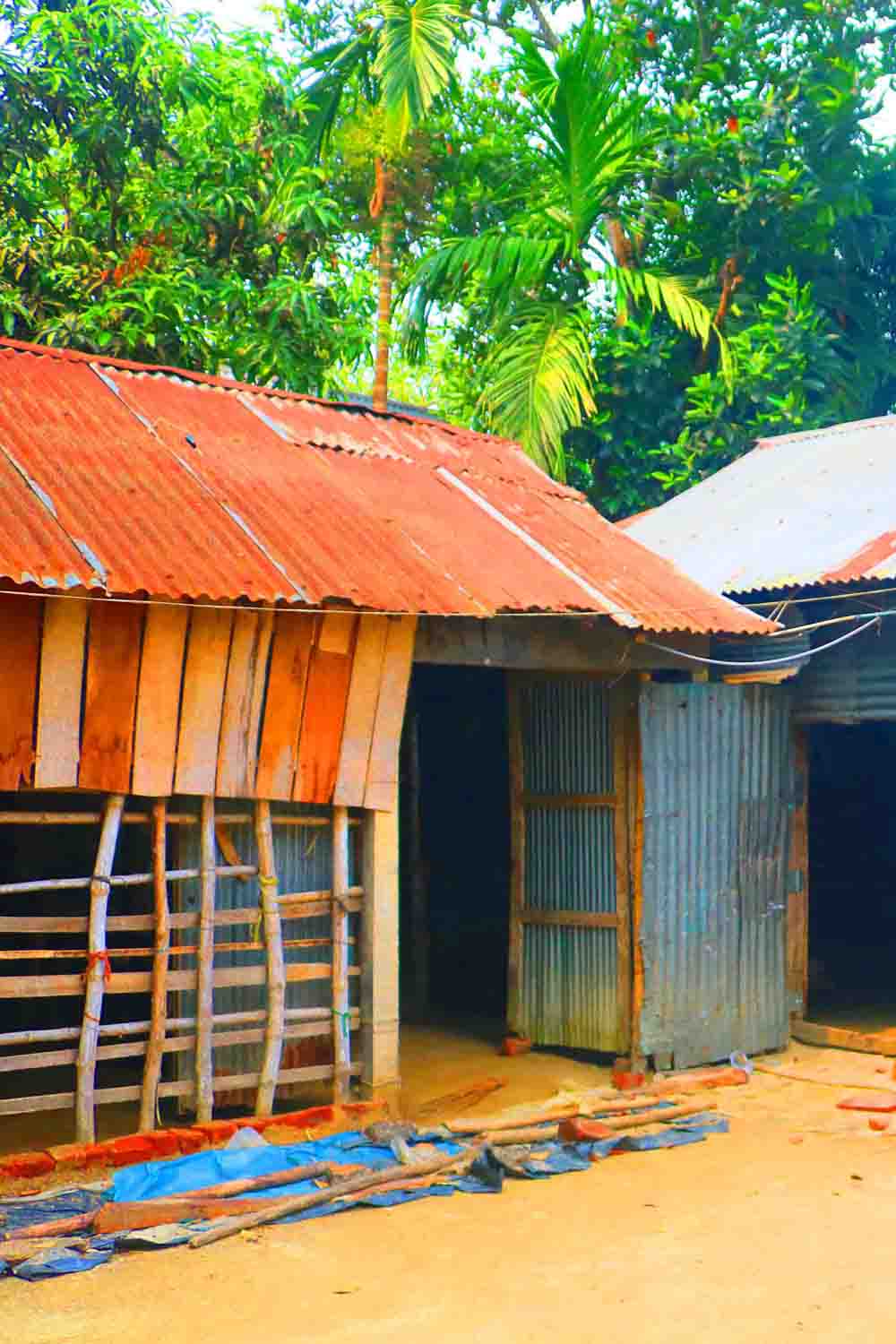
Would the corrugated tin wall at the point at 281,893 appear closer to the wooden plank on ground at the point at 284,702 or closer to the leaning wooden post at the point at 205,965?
the leaning wooden post at the point at 205,965

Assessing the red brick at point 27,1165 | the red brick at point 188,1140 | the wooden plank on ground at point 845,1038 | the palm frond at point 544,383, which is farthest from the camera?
the palm frond at point 544,383

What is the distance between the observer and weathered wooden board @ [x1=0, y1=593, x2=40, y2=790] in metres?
6.59

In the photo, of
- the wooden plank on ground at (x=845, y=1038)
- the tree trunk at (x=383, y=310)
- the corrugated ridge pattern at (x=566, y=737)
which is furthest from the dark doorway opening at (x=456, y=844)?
the tree trunk at (x=383, y=310)

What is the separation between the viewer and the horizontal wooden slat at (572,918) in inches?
357

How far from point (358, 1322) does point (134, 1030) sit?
2371 millimetres

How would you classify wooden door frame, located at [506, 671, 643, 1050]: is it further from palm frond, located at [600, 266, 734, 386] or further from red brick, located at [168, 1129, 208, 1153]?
palm frond, located at [600, 266, 734, 386]

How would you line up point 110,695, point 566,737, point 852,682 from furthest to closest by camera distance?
point 852,682 < point 566,737 < point 110,695

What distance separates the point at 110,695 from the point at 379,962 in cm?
212

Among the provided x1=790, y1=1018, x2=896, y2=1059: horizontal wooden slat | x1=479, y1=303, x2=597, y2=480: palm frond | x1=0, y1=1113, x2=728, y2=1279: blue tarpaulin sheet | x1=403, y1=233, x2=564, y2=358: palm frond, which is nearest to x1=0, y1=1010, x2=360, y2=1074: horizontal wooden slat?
x1=0, y1=1113, x2=728, y2=1279: blue tarpaulin sheet

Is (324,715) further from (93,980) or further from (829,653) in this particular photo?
(829,653)

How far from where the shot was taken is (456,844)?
11.8 meters

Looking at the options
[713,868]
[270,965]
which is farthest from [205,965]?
[713,868]

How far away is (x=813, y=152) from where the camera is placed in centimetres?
1783

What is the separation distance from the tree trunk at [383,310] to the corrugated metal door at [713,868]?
887cm
